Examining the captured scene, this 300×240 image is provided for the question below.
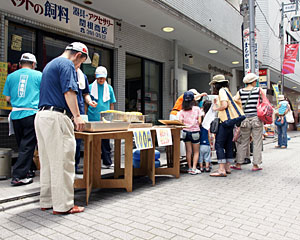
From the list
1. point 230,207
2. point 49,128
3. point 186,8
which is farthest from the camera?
point 186,8

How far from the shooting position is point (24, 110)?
440 centimetres

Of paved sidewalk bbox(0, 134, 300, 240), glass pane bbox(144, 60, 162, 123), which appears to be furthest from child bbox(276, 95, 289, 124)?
paved sidewalk bbox(0, 134, 300, 240)

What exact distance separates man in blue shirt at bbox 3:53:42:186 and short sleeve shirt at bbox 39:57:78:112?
1.34m

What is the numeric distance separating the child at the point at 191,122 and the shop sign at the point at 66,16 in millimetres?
3629

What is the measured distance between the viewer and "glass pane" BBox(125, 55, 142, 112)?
32.4 feet

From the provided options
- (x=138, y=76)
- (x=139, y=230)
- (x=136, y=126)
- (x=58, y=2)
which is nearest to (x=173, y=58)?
(x=138, y=76)

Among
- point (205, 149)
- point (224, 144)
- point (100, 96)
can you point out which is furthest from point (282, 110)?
point (100, 96)

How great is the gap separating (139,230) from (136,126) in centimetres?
193

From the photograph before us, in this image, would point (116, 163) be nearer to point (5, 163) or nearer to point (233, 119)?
point (5, 163)

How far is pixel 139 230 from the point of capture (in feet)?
9.25

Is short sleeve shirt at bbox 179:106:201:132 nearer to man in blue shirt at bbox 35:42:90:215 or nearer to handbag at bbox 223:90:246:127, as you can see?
handbag at bbox 223:90:246:127

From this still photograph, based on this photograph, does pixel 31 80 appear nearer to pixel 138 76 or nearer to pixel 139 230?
pixel 139 230

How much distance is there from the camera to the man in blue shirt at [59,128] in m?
Result: 3.14

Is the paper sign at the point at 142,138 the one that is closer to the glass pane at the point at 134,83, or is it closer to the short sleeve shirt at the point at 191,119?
the short sleeve shirt at the point at 191,119
